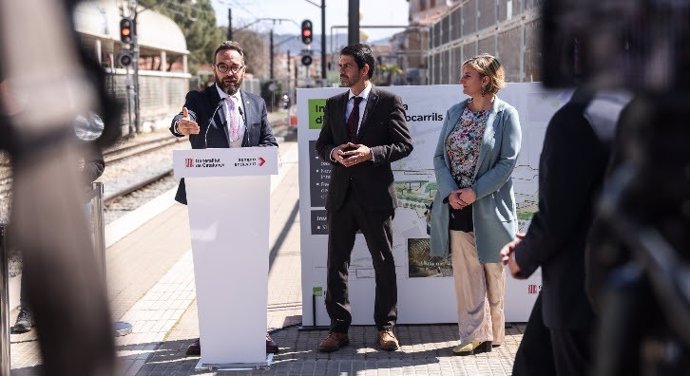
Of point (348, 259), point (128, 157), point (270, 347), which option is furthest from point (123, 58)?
point (128, 157)

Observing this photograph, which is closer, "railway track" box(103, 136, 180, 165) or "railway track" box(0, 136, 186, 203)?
"railway track" box(0, 136, 186, 203)

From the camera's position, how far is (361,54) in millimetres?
6090

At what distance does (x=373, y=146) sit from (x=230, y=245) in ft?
3.72

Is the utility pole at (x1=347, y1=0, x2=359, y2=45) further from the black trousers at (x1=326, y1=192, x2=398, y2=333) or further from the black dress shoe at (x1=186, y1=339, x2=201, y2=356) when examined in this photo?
the black dress shoe at (x1=186, y1=339, x2=201, y2=356)

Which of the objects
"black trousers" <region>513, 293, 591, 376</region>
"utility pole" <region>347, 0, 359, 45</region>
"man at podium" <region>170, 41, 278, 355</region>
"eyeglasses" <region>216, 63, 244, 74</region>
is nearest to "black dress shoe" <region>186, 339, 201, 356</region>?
"man at podium" <region>170, 41, 278, 355</region>

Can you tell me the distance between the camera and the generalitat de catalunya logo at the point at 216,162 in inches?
209

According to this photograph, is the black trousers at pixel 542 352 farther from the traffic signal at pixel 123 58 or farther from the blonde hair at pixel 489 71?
the blonde hair at pixel 489 71

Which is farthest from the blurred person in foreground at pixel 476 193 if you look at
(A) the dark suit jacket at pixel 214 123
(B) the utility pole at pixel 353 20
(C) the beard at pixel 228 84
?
(B) the utility pole at pixel 353 20

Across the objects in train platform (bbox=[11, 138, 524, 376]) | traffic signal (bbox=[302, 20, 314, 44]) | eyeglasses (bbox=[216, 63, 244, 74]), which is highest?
traffic signal (bbox=[302, 20, 314, 44])

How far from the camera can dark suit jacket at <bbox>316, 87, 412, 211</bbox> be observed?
5980 millimetres

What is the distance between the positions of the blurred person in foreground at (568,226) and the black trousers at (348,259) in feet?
7.89

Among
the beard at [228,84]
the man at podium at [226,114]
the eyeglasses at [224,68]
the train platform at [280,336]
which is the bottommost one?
the train platform at [280,336]

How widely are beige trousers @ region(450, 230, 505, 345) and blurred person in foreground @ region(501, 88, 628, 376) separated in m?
2.30

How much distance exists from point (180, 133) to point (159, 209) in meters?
8.81
